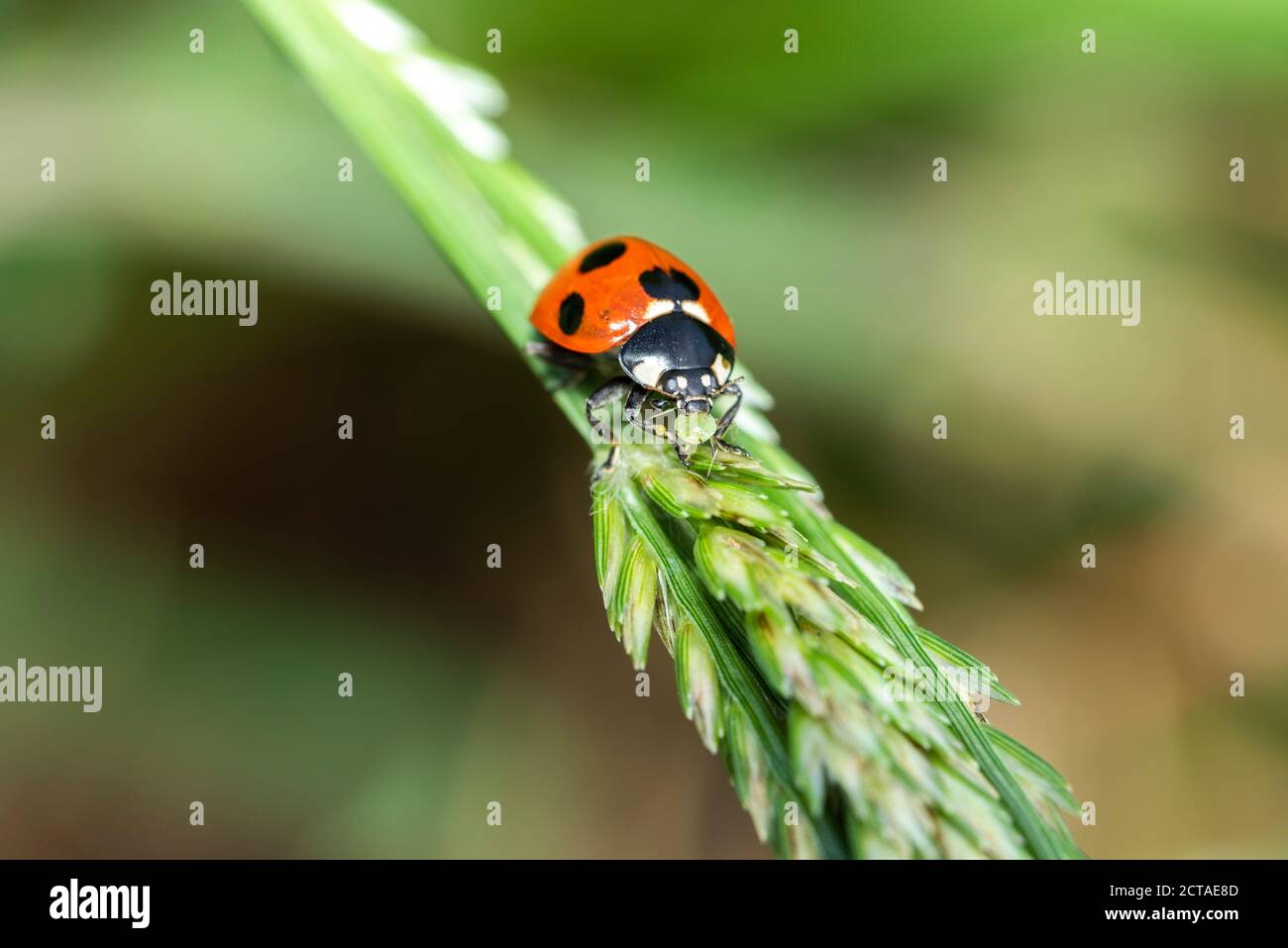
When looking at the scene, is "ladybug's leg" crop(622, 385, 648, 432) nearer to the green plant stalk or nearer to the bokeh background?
the green plant stalk

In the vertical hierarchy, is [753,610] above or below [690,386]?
below

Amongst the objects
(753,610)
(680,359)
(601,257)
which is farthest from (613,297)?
(753,610)

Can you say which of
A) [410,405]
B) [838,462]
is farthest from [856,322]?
[410,405]

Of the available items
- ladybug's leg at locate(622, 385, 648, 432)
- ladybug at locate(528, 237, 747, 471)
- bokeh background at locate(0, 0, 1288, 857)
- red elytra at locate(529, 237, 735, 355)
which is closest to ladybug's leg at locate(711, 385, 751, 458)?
ladybug at locate(528, 237, 747, 471)

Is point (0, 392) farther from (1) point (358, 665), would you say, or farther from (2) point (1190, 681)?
(2) point (1190, 681)

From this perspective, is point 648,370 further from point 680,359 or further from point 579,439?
point 579,439

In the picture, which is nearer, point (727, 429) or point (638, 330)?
point (727, 429)
